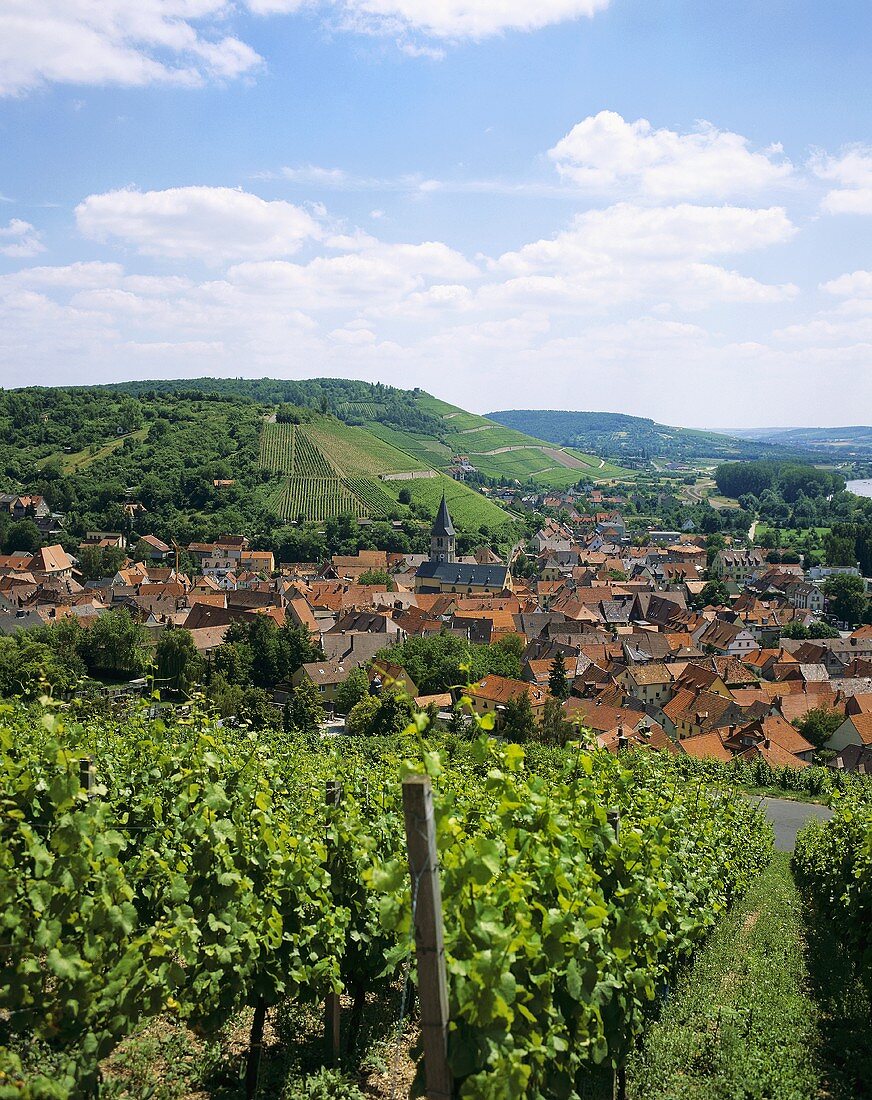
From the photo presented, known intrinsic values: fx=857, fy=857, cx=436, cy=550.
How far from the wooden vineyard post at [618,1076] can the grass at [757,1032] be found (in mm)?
129

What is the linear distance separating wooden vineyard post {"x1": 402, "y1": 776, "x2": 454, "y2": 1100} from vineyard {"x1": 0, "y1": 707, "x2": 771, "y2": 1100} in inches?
13.9

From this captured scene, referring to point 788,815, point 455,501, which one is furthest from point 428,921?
point 455,501

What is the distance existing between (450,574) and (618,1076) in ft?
257

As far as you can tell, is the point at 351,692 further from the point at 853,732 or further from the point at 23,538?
the point at 23,538

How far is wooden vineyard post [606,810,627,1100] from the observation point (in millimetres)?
7066

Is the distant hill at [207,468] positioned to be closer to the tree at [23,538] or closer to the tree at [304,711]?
the tree at [23,538]

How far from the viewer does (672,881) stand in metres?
9.40

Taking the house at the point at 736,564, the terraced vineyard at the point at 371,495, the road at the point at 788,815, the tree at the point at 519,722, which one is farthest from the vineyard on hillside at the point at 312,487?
the road at the point at 788,815

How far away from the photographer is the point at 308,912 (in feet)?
22.9

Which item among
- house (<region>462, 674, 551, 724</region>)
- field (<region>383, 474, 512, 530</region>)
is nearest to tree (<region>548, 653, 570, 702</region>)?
house (<region>462, 674, 551, 724</region>)

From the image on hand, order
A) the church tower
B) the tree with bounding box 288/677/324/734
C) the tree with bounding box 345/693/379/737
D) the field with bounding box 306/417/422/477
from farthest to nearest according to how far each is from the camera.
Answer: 1. the field with bounding box 306/417/422/477
2. the church tower
3. the tree with bounding box 288/677/324/734
4. the tree with bounding box 345/693/379/737

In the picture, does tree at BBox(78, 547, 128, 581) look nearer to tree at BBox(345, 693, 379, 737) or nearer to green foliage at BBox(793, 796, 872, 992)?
tree at BBox(345, 693, 379, 737)

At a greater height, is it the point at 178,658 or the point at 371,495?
the point at 371,495

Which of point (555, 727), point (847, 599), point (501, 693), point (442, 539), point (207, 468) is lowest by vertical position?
→ point (501, 693)
